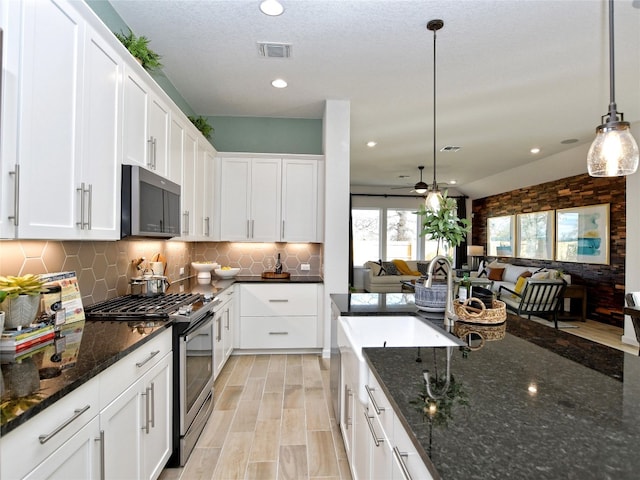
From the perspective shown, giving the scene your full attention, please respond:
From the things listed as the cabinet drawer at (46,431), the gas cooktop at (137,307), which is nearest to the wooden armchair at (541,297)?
the gas cooktop at (137,307)

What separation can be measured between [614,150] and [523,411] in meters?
1.29

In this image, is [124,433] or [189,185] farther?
[189,185]

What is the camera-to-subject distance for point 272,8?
7.68 ft

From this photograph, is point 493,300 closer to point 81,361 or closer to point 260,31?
point 81,361

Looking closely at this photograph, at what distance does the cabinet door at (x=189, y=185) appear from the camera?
10.2 ft

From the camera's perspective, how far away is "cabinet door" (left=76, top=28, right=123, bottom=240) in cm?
161

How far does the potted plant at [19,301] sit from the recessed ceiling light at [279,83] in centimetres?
281

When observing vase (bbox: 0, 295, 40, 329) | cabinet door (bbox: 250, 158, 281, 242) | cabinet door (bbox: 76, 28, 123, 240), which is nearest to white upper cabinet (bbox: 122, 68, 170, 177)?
cabinet door (bbox: 76, 28, 123, 240)

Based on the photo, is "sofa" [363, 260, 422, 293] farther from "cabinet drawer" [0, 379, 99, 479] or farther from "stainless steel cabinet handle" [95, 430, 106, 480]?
"cabinet drawer" [0, 379, 99, 479]

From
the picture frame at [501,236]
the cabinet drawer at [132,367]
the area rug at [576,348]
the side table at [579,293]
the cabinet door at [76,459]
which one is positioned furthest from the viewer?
the picture frame at [501,236]

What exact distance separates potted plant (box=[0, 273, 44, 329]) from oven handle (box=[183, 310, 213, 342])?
29.9 inches

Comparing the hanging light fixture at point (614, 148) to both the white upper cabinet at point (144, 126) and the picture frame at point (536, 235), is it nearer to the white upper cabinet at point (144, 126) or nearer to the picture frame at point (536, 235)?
the white upper cabinet at point (144, 126)

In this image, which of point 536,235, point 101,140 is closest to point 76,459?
point 101,140

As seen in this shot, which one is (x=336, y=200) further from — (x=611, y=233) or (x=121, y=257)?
(x=611, y=233)
